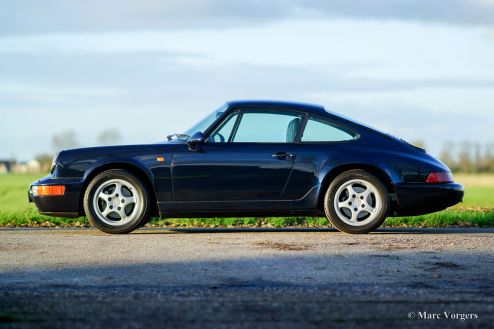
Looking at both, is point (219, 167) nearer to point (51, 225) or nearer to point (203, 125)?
point (203, 125)

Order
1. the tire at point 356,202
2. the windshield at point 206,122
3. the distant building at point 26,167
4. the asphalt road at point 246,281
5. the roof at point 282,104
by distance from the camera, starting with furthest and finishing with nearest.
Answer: the distant building at point 26,167
the roof at point 282,104
the windshield at point 206,122
the tire at point 356,202
the asphalt road at point 246,281

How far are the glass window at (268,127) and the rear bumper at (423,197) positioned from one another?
130cm

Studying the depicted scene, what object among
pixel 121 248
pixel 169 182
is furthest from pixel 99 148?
pixel 121 248

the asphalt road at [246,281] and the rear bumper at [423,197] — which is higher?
the rear bumper at [423,197]

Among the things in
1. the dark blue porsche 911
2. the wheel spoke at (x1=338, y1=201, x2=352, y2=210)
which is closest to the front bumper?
the dark blue porsche 911

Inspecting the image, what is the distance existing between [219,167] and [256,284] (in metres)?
3.58

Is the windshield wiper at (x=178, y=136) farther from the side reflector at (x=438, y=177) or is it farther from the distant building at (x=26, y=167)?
the distant building at (x=26, y=167)

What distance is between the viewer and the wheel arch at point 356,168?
32.0ft

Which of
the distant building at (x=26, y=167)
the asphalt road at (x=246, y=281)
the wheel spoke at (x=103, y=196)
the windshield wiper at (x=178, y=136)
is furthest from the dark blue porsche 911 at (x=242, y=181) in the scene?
the distant building at (x=26, y=167)

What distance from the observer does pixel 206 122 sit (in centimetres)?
1004

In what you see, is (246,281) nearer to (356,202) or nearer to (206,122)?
(356,202)

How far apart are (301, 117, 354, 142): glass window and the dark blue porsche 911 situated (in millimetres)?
71

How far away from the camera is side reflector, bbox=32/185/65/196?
388 inches

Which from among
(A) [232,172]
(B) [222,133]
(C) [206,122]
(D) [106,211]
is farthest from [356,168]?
(D) [106,211]
